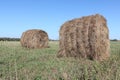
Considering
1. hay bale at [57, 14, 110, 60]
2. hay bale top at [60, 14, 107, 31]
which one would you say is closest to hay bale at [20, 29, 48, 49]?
hay bale at [57, 14, 110, 60]

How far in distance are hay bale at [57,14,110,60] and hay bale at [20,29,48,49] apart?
30.4ft

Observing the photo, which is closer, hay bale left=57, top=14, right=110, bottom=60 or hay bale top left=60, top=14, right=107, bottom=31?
hay bale left=57, top=14, right=110, bottom=60

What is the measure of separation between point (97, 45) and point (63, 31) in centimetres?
226

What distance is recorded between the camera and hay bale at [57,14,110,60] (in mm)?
13938

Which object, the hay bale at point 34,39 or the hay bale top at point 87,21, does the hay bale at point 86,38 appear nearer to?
the hay bale top at point 87,21

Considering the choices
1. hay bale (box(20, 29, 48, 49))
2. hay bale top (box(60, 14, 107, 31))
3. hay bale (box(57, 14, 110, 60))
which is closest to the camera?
hay bale (box(57, 14, 110, 60))

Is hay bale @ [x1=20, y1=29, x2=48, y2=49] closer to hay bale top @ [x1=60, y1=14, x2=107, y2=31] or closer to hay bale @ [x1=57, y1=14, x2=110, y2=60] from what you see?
hay bale @ [x1=57, y1=14, x2=110, y2=60]

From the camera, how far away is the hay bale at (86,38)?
13.9 metres

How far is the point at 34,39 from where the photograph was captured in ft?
80.5

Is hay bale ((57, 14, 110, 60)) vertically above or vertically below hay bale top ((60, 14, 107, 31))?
below

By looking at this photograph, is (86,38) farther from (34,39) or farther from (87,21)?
(34,39)

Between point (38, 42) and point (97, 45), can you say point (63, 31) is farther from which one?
point (38, 42)

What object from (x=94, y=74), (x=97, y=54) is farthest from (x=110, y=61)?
(x=97, y=54)

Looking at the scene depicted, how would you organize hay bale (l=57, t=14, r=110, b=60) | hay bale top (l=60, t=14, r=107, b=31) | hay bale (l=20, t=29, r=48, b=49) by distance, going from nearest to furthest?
hay bale (l=57, t=14, r=110, b=60) → hay bale top (l=60, t=14, r=107, b=31) → hay bale (l=20, t=29, r=48, b=49)
